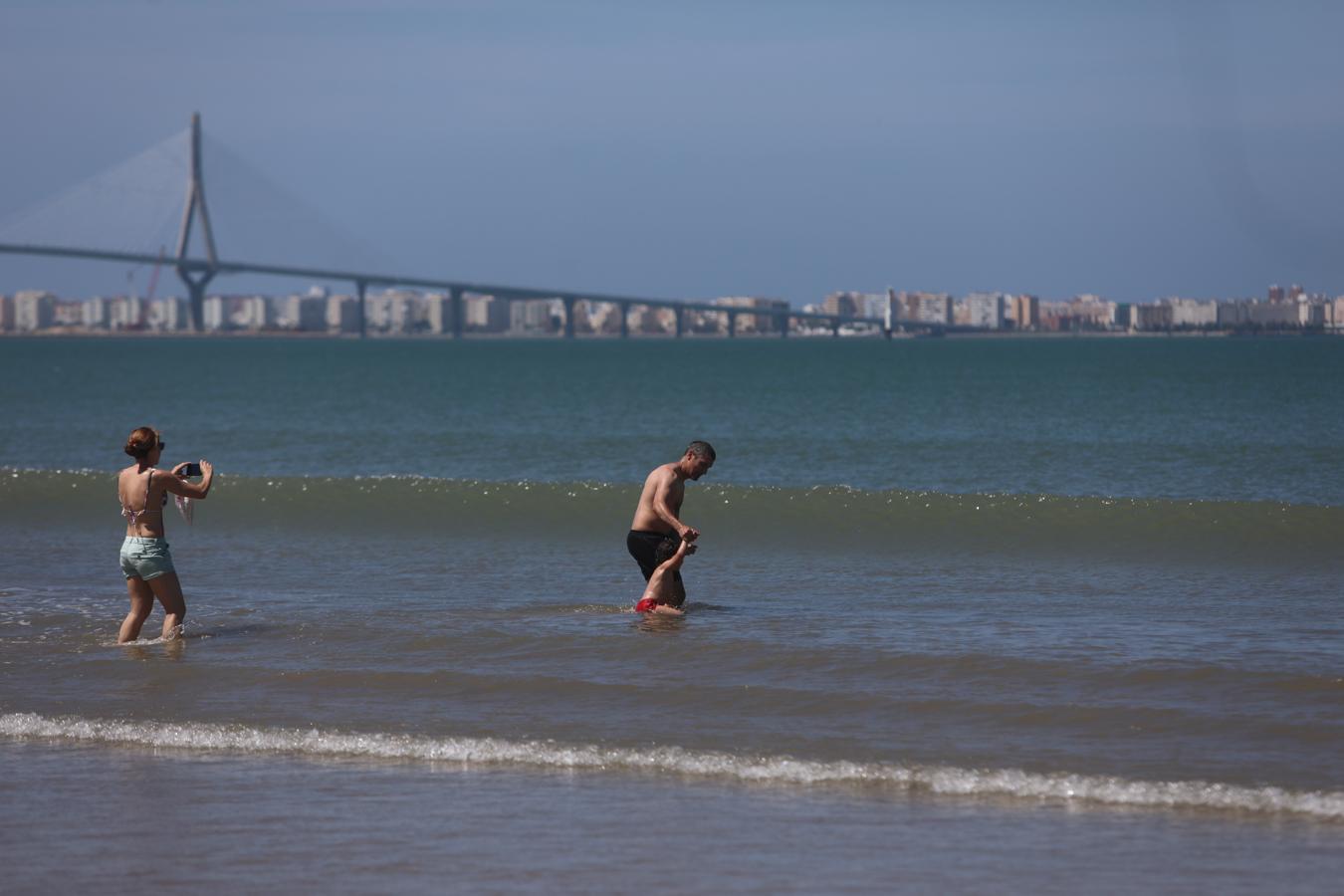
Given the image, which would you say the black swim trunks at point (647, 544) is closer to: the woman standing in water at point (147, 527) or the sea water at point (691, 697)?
the sea water at point (691, 697)

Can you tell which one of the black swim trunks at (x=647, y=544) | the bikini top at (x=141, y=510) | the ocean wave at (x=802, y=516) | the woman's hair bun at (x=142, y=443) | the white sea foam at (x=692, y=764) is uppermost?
the woman's hair bun at (x=142, y=443)

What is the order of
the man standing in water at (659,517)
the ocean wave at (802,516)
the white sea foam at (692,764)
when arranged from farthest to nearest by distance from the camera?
the ocean wave at (802,516), the man standing in water at (659,517), the white sea foam at (692,764)

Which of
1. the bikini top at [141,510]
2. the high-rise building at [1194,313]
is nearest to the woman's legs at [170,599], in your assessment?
the bikini top at [141,510]

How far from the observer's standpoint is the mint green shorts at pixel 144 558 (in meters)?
9.50

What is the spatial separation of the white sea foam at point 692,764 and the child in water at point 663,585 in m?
3.20

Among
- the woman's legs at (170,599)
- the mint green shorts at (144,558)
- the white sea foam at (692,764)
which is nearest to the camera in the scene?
the white sea foam at (692,764)

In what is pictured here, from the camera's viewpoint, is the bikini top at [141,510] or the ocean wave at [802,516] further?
the ocean wave at [802,516]

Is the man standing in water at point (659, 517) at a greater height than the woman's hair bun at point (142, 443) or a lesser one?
lesser

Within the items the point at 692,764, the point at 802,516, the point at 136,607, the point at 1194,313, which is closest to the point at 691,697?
the point at 692,764

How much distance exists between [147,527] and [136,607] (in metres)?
0.56

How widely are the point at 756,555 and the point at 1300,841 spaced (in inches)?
387

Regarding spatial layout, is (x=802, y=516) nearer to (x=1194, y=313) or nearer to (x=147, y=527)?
(x=147, y=527)

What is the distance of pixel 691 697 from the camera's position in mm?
8469

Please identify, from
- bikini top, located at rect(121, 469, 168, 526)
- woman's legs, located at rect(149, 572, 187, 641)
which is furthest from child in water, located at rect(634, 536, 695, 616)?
bikini top, located at rect(121, 469, 168, 526)
